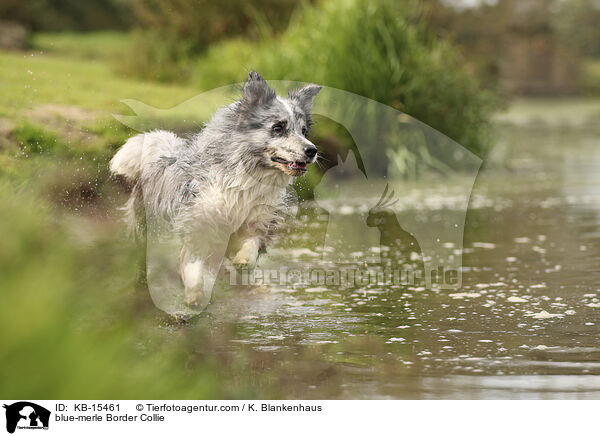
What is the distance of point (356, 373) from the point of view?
16.4ft

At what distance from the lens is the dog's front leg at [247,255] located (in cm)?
617

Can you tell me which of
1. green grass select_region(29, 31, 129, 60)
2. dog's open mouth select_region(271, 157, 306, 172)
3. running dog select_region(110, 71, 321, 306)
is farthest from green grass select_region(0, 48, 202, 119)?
dog's open mouth select_region(271, 157, 306, 172)

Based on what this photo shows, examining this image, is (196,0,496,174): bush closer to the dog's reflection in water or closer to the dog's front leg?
the dog's reflection in water

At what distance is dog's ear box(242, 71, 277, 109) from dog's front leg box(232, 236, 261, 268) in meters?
0.96

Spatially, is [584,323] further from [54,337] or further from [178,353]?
[54,337]

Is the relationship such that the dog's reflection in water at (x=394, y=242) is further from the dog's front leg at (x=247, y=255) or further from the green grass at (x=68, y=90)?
the green grass at (x=68, y=90)

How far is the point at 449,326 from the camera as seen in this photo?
6.00 metres

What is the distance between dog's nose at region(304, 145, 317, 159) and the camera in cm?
560

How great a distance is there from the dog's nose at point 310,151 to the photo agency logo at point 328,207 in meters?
0.19

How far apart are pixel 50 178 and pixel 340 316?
10.6ft

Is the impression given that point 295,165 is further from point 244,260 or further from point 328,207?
point 328,207

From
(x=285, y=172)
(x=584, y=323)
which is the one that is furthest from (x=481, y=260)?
(x=285, y=172)
